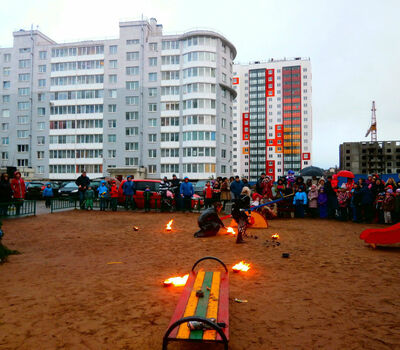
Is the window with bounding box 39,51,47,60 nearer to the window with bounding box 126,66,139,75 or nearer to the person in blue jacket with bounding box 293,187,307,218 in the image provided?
the window with bounding box 126,66,139,75

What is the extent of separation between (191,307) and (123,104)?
53844 millimetres

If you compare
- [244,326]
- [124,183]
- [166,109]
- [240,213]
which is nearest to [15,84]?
[166,109]

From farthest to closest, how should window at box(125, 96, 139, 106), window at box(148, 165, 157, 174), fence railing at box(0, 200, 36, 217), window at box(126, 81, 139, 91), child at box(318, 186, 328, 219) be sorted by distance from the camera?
window at box(126, 81, 139, 91), window at box(125, 96, 139, 106), window at box(148, 165, 157, 174), child at box(318, 186, 328, 219), fence railing at box(0, 200, 36, 217)

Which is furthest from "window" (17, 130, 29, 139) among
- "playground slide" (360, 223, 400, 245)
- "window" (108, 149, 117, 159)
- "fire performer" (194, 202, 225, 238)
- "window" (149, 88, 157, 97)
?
"playground slide" (360, 223, 400, 245)

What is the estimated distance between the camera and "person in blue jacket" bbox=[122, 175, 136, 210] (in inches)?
730

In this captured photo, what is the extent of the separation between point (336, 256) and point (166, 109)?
1907 inches

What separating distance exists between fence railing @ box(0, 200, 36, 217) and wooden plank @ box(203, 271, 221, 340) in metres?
13.1

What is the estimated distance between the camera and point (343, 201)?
14.2m

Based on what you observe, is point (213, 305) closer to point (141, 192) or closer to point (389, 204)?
point (389, 204)

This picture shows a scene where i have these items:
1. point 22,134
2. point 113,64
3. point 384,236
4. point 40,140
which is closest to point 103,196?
point 384,236

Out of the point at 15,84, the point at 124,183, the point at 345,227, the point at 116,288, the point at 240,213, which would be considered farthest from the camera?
the point at 15,84

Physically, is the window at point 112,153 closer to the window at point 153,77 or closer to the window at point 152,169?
the window at point 152,169

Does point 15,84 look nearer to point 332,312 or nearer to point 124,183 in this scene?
point 124,183

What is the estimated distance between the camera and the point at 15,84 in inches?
2308
